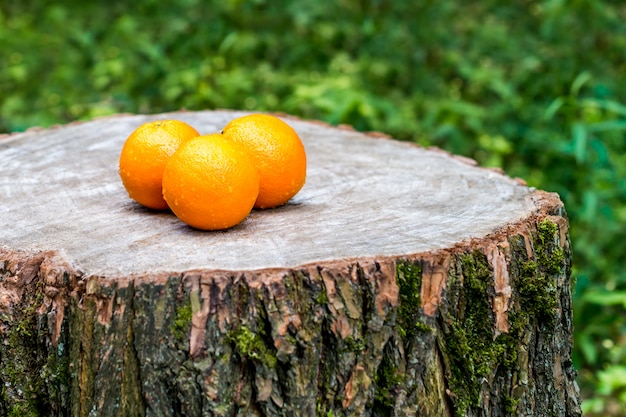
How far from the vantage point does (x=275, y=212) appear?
2289 millimetres

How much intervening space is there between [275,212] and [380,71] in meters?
3.38

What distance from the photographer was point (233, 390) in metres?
1.80

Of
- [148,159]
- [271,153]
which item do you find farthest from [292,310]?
[148,159]

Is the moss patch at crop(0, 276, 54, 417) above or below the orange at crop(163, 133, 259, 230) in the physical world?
below

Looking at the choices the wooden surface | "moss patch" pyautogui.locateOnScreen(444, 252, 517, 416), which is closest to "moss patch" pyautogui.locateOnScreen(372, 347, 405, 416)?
"moss patch" pyautogui.locateOnScreen(444, 252, 517, 416)

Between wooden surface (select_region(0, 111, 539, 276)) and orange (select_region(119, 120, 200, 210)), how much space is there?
0.08m

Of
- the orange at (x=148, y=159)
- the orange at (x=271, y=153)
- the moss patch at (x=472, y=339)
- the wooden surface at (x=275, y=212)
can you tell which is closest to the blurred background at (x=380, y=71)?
the wooden surface at (x=275, y=212)

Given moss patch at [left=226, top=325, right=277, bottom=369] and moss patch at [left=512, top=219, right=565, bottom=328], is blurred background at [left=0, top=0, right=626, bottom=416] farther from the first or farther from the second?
moss patch at [left=226, top=325, right=277, bottom=369]

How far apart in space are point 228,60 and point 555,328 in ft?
13.1

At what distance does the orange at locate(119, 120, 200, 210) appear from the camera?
7.29 feet

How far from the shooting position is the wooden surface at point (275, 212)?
6.27 ft

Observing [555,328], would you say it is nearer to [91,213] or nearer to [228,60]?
[91,213]

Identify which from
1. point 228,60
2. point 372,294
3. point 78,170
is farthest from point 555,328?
point 228,60

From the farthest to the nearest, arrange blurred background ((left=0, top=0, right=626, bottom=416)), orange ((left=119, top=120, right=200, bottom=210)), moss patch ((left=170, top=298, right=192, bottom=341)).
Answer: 1. blurred background ((left=0, top=0, right=626, bottom=416))
2. orange ((left=119, top=120, right=200, bottom=210))
3. moss patch ((left=170, top=298, right=192, bottom=341))
